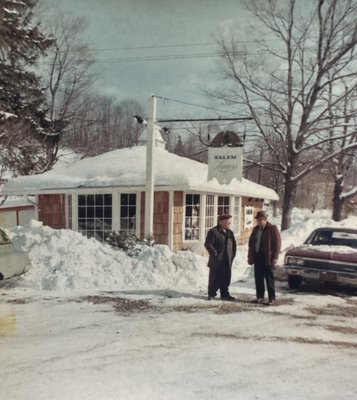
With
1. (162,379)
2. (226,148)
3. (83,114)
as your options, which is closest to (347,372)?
(162,379)

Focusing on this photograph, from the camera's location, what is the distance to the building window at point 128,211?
13.7 m

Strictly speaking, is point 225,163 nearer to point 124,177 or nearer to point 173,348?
point 124,177

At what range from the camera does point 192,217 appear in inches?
547

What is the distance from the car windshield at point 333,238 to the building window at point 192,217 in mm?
4700

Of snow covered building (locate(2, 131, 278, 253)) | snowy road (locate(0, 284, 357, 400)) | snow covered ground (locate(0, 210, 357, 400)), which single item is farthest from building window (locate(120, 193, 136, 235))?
snowy road (locate(0, 284, 357, 400))

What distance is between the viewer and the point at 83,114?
121ft

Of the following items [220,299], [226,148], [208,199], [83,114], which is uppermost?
[83,114]

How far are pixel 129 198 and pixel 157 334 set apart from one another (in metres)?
8.56

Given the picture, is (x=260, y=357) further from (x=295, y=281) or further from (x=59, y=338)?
(x=295, y=281)

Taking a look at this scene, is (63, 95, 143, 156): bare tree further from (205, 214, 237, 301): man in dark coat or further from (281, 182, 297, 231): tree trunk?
(205, 214, 237, 301): man in dark coat

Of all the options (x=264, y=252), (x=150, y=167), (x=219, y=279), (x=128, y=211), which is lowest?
(x=219, y=279)

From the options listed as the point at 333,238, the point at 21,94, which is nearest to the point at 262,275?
the point at 333,238

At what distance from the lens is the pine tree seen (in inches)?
698

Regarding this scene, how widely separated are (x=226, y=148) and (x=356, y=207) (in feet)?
95.0
